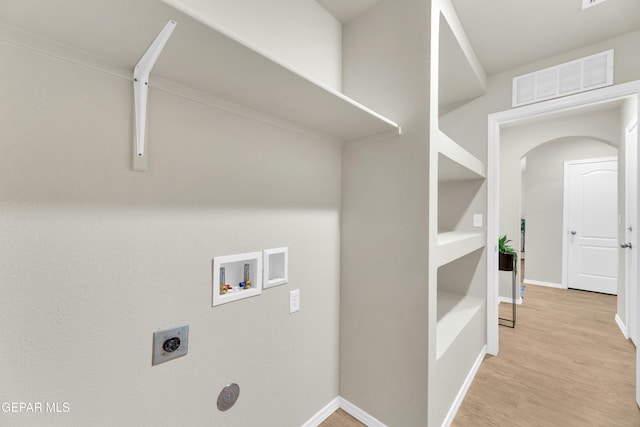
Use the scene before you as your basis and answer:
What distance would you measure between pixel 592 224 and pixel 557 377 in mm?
3455

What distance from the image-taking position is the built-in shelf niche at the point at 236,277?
1.10 meters

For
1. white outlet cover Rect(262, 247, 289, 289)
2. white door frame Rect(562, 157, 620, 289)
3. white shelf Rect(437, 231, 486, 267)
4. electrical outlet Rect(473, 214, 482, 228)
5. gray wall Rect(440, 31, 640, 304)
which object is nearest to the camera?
white outlet cover Rect(262, 247, 289, 289)

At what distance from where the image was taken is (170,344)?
0.97 meters

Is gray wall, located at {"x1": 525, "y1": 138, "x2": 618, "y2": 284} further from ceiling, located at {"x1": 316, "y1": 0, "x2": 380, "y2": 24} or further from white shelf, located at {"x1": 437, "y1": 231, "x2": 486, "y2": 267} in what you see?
ceiling, located at {"x1": 316, "y1": 0, "x2": 380, "y2": 24}

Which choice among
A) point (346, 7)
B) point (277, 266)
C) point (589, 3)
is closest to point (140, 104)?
point (277, 266)

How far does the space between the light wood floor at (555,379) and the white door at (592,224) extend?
48.0 inches

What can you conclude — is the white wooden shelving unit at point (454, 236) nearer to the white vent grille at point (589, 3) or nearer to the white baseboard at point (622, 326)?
the white vent grille at point (589, 3)

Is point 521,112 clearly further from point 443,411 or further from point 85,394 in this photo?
point 85,394

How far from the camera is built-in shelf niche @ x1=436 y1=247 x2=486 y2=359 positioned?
196 centimetres

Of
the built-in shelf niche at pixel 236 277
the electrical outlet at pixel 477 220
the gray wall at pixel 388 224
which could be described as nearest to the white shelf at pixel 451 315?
the gray wall at pixel 388 224

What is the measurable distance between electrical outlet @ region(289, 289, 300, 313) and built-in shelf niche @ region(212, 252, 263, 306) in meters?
0.21

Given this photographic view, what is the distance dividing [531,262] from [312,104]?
540 cm

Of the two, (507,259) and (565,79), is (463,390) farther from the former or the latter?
(565,79)

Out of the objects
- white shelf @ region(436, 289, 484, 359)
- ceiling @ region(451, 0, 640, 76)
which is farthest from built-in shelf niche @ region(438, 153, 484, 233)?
ceiling @ region(451, 0, 640, 76)
